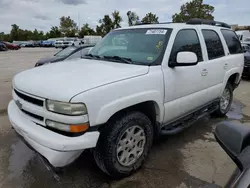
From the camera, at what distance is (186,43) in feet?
11.5

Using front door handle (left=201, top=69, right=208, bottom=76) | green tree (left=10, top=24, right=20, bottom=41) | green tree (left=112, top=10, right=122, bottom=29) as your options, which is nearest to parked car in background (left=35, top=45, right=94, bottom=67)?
front door handle (left=201, top=69, right=208, bottom=76)

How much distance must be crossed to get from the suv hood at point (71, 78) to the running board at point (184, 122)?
989 millimetres

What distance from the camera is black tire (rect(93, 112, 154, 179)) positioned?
2469mm

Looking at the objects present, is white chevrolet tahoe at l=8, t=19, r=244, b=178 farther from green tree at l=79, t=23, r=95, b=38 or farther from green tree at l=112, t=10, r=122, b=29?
green tree at l=79, t=23, r=95, b=38

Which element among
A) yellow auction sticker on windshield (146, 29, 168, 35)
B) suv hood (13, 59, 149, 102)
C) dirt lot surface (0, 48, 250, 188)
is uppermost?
yellow auction sticker on windshield (146, 29, 168, 35)

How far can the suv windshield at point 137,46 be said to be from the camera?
10.1 ft

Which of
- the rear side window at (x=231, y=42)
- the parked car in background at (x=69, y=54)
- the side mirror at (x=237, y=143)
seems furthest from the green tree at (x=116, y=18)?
the side mirror at (x=237, y=143)

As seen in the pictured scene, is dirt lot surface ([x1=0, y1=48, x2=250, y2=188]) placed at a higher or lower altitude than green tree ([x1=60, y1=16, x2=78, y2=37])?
lower

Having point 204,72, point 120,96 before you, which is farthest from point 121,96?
point 204,72

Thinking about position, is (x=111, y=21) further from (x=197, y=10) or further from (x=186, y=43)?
(x=186, y=43)

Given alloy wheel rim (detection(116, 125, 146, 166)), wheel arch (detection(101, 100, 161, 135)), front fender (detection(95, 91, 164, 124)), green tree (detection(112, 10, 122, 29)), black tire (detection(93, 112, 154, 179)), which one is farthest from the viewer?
green tree (detection(112, 10, 122, 29))

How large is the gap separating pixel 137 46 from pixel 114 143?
59.5 inches

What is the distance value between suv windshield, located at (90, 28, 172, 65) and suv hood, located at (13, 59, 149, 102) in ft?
0.94

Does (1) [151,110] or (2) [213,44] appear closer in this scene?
(1) [151,110]
